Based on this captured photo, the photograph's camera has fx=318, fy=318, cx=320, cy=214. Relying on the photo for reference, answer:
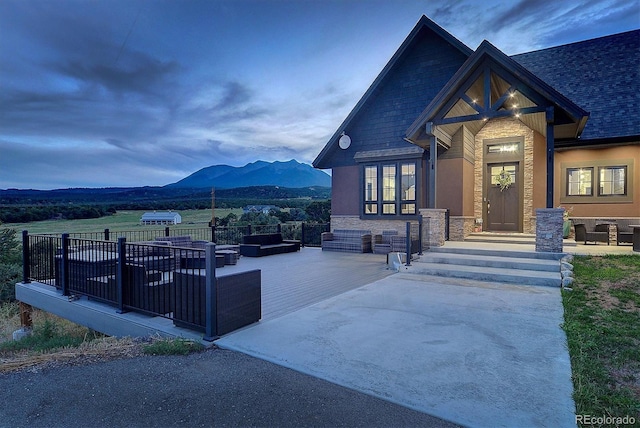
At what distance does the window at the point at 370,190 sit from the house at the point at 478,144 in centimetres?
4

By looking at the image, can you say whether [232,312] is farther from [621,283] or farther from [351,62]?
[351,62]

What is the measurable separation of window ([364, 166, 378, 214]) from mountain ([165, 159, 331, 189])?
36.3 metres

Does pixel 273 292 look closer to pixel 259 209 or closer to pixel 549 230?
pixel 549 230

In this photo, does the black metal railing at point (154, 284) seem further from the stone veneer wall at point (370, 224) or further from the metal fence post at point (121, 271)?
the stone veneer wall at point (370, 224)

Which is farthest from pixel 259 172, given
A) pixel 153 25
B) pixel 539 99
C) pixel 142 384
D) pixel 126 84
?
pixel 142 384

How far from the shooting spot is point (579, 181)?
10.9 m

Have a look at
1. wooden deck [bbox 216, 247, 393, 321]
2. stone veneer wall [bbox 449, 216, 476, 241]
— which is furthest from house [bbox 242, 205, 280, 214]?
stone veneer wall [bbox 449, 216, 476, 241]

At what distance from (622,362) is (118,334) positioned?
21.2 ft

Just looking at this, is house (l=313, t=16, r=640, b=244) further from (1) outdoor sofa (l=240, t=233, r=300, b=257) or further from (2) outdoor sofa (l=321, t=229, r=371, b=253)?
(1) outdoor sofa (l=240, t=233, r=300, b=257)

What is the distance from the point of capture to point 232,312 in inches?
163

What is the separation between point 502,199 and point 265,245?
881cm

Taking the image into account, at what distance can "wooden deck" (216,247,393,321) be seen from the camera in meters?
5.63

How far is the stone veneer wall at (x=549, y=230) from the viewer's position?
25.3 feet

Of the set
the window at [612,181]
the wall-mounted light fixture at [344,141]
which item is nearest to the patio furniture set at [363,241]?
the wall-mounted light fixture at [344,141]
